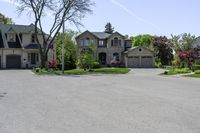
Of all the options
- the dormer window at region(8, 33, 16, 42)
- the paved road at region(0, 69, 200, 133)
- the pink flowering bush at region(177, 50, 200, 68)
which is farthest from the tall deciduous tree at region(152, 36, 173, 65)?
the paved road at region(0, 69, 200, 133)

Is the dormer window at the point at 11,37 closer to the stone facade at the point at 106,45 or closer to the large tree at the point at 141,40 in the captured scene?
the stone facade at the point at 106,45

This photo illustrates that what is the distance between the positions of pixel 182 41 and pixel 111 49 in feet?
45.9

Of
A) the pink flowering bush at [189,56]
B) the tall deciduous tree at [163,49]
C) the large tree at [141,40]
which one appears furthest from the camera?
the large tree at [141,40]

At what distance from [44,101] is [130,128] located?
239 inches

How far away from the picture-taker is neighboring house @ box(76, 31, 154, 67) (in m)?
61.0

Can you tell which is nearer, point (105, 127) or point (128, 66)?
point (105, 127)

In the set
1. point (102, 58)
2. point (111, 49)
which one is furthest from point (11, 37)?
point (111, 49)

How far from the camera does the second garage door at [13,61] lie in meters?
53.3

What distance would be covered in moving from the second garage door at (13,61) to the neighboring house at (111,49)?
11600mm

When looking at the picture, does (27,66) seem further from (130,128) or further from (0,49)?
(130,128)

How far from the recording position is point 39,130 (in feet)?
26.2

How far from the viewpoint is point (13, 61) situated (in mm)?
53719

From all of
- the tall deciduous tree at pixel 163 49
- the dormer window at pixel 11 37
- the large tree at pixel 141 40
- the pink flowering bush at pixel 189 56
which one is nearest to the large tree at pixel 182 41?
the tall deciduous tree at pixel 163 49

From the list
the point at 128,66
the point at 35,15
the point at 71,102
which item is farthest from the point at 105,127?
the point at 128,66
